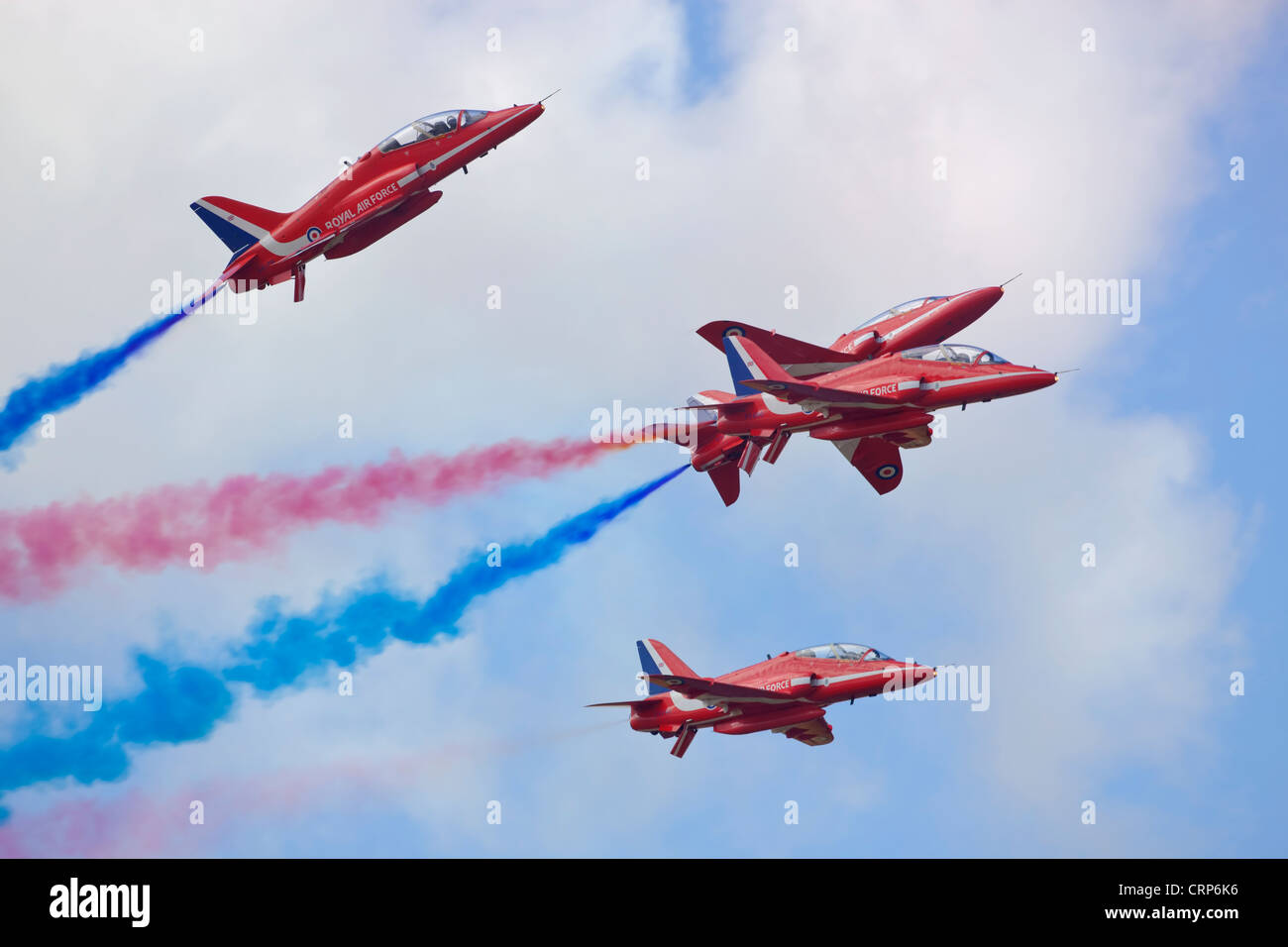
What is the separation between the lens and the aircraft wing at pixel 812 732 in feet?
235

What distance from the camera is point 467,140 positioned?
6825cm

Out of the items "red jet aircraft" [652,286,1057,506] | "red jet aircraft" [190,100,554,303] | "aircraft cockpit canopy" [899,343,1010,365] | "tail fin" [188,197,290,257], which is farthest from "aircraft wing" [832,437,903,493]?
"tail fin" [188,197,290,257]

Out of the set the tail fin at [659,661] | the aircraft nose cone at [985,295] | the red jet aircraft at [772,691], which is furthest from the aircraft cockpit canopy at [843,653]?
the aircraft nose cone at [985,295]

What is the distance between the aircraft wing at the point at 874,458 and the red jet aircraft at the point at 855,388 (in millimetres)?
33

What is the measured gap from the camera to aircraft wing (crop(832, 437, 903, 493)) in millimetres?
70875

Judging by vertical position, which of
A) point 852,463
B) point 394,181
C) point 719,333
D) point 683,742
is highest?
point 394,181

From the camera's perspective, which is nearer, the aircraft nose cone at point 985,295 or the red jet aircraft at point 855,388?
the red jet aircraft at point 855,388

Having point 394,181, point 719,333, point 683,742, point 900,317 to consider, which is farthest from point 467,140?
point 683,742

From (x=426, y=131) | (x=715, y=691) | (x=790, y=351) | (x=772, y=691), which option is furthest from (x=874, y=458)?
(x=426, y=131)

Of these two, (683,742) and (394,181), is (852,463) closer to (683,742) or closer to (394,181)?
(683,742)

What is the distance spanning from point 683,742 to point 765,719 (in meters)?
2.96

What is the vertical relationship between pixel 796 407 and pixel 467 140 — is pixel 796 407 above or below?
below

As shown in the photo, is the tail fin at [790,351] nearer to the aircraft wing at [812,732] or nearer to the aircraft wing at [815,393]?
the aircraft wing at [815,393]

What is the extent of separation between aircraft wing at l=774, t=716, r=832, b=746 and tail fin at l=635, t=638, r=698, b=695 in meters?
4.30
